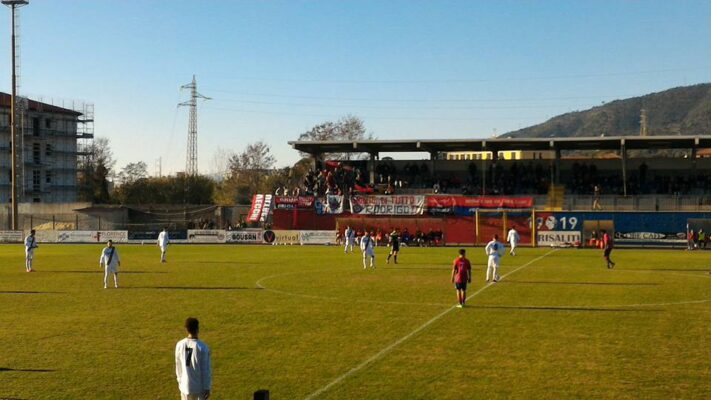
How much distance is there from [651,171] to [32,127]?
254ft

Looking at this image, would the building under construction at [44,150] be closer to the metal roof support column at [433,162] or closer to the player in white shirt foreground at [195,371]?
the metal roof support column at [433,162]

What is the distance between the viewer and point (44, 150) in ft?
350

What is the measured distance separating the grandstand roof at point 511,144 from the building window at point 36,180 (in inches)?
1726

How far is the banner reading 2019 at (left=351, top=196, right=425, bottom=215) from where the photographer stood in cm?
6906

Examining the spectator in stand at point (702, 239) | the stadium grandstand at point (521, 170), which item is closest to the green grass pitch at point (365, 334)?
the spectator in stand at point (702, 239)

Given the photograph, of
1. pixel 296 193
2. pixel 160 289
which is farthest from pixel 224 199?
pixel 160 289

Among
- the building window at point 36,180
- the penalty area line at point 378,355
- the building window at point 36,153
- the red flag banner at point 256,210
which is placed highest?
the building window at point 36,153

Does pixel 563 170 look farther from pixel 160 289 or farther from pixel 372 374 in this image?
pixel 372 374

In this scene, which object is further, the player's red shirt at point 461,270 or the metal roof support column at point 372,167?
the metal roof support column at point 372,167

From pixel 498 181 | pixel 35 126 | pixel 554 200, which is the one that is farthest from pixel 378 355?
pixel 35 126

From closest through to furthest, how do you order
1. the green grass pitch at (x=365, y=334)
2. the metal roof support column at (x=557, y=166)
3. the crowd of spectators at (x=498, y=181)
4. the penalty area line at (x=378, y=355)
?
the penalty area line at (x=378, y=355), the green grass pitch at (x=365, y=334), the crowd of spectators at (x=498, y=181), the metal roof support column at (x=557, y=166)

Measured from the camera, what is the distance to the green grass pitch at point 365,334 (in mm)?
13594

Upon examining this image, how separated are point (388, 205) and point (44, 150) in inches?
2314

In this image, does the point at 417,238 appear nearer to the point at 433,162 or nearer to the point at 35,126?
the point at 433,162
